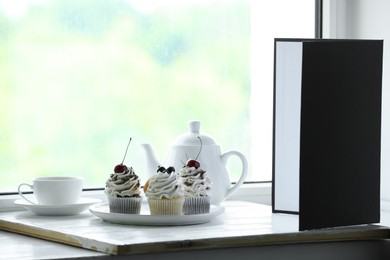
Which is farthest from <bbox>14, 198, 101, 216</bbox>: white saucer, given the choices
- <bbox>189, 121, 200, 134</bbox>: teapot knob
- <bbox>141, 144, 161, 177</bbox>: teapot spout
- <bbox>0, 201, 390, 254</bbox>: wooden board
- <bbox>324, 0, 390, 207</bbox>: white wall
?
<bbox>324, 0, 390, 207</bbox>: white wall

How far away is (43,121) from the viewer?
222 cm

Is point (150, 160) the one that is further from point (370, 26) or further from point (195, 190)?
point (370, 26)

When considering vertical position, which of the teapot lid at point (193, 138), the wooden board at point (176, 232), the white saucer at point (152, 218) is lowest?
the wooden board at point (176, 232)

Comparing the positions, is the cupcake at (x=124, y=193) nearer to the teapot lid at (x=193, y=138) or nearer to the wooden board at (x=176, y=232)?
the wooden board at (x=176, y=232)

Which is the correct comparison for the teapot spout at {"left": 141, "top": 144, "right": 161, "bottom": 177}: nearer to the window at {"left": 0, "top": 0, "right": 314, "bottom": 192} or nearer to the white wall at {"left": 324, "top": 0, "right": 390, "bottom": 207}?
the window at {"left": 0, "top": 0, "right": 314, "bottom": 192}

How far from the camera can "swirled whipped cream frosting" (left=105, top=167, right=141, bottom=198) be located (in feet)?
6.30

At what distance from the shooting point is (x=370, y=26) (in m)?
2.43

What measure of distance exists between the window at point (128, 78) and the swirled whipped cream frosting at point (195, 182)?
0.38 meters

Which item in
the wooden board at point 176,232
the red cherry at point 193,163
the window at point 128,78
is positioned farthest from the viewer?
the window at point 128,78

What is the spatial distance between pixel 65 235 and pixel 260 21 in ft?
3.18

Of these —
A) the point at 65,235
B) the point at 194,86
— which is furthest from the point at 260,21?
the point at 65,235

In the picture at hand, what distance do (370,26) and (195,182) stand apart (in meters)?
0.77

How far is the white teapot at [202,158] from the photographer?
82.2 inches

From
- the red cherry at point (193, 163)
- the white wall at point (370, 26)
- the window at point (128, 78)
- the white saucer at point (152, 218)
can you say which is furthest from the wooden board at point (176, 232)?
the white wall at point (370, 26)
